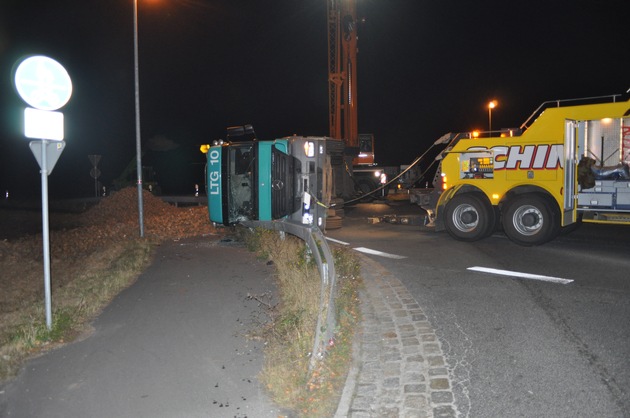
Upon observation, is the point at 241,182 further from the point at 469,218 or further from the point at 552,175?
the point at 552,175

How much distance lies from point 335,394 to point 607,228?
41.4 ft

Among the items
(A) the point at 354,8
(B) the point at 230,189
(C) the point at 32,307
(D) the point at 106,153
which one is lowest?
(C) the point at 32,307

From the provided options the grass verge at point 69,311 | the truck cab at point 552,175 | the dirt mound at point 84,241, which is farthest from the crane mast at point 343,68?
the grass verge at point 69,311

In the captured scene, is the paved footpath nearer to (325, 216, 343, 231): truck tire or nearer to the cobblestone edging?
the cobblestone edging

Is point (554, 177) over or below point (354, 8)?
below

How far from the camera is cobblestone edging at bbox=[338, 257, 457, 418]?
4.12 m

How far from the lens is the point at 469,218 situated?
40.8 ft

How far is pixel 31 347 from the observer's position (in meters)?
5.83

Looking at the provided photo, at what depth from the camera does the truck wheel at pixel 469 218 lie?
12148mm

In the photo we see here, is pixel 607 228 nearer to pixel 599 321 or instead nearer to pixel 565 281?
pixel 565 281

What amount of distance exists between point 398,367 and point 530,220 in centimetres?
769

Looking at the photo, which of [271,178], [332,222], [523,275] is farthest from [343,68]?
[523,275]

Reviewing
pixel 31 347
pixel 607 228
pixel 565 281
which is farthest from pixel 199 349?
pixel 607 228

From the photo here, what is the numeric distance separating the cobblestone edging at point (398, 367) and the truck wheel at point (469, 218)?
5490 millimetres
